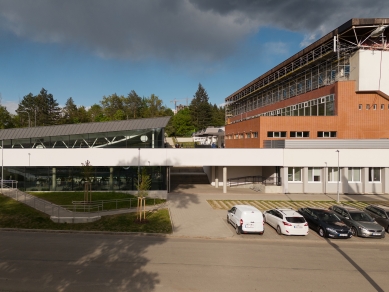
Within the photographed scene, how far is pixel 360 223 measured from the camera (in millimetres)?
17031

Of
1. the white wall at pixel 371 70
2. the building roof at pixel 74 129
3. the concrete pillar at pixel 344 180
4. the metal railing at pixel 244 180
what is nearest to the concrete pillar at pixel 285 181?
the metal railing at pixel 244 180

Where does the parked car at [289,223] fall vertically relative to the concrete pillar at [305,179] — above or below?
below

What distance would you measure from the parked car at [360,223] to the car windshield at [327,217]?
0.93m

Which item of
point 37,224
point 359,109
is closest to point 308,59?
point 359,109

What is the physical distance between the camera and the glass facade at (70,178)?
28.2 m

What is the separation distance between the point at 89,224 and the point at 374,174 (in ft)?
91.5

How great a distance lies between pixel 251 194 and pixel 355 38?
2167cm

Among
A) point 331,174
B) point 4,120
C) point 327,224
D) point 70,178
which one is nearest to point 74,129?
point 70,178

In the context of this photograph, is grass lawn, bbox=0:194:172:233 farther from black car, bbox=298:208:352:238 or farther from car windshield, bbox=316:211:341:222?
car windshield, bbox=316:211:341:222

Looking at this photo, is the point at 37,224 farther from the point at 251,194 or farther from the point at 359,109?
the point at 359,109

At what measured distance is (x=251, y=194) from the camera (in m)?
29.4

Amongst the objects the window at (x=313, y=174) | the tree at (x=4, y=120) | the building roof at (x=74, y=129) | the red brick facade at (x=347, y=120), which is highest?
the tree at (x=4, y=120)

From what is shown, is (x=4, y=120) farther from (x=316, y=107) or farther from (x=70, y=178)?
(x=316, y=107)

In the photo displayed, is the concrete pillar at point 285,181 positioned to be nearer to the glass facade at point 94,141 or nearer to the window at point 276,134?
the window at point 276,134
